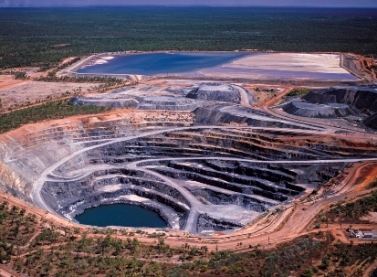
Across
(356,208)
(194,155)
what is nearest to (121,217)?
(194,155)

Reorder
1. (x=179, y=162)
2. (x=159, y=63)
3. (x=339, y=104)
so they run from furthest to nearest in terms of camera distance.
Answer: (x=159, y=63) < (x=339, y=104) < (x=179, y=162)

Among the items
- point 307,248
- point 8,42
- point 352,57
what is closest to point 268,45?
point 352,57

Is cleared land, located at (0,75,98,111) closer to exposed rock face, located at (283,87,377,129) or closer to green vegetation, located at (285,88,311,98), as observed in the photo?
green vegetation, located at (285,88,311,98)

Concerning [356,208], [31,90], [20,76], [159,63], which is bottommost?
[356,208]

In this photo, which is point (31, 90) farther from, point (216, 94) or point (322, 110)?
point (322, 110)

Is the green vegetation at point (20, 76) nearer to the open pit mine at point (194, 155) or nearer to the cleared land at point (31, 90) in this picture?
the cleared land at point (31, 90)

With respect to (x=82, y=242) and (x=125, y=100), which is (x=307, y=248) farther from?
(x=125, y=100)

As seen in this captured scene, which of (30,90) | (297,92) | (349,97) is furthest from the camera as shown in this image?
(30,90)
